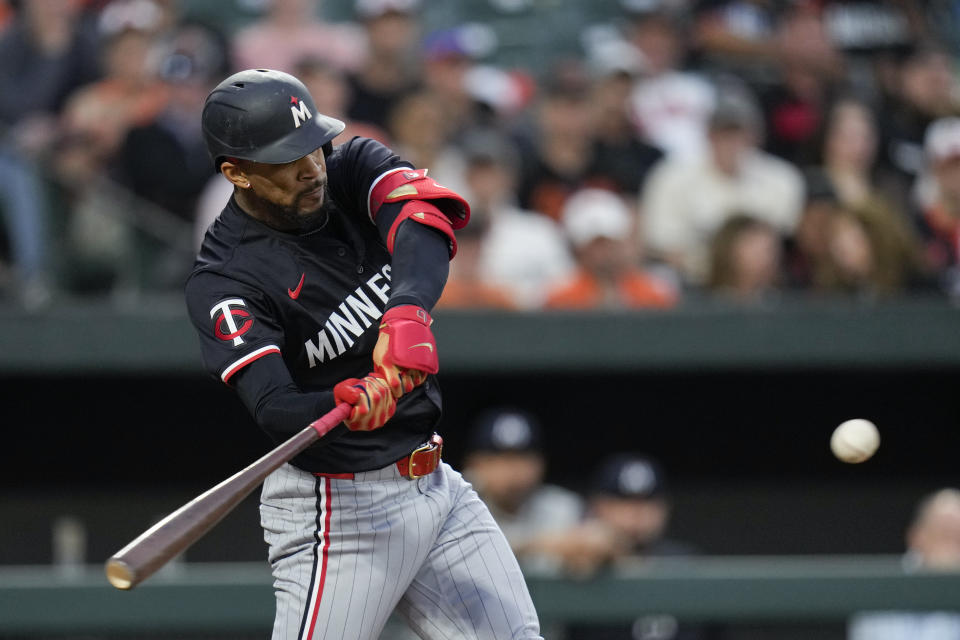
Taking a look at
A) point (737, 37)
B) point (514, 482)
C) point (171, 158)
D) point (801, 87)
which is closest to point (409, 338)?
point (514, 482)

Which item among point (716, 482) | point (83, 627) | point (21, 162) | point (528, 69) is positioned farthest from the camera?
point (528, 69)

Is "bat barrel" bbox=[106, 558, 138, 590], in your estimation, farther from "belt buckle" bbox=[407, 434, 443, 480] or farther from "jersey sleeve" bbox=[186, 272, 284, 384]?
"belt buckle" bbox=[407, 434, 443, 480]

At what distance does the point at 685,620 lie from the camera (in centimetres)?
491

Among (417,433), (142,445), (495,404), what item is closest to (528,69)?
(495,404)

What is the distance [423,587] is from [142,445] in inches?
149

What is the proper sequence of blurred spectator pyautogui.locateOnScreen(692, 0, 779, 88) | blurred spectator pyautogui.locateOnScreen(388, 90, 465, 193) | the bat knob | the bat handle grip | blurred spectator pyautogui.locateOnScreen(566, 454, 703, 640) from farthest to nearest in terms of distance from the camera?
blurred spectator pyautogui.locateOnScreen(692, 0, 779, 88) < blurred spectator pyautogui.locateOnScreen(388, 90, 465, 193) < blurred spectator pyautogui.locateOnScreen(566, 454, 703, 640) < the bat handle grip < the bat knob

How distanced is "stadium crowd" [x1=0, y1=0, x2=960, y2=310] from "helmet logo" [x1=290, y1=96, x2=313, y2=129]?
2858 millimetres

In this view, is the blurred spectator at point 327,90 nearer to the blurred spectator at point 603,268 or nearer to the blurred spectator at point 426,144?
the blurred spectator at point 426,144

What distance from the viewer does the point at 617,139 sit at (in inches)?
270

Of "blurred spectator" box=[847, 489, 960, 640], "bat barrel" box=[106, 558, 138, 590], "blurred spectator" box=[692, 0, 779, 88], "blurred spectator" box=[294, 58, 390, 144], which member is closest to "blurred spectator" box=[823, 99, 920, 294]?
"blurred spectator" box=[692, 0, 779, 88]

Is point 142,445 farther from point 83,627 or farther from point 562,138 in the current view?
point 562,138

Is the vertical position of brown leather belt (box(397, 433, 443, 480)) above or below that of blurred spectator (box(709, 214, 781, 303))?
below

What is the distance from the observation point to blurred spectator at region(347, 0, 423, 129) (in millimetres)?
6676

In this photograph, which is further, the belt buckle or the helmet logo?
the belt buckle
